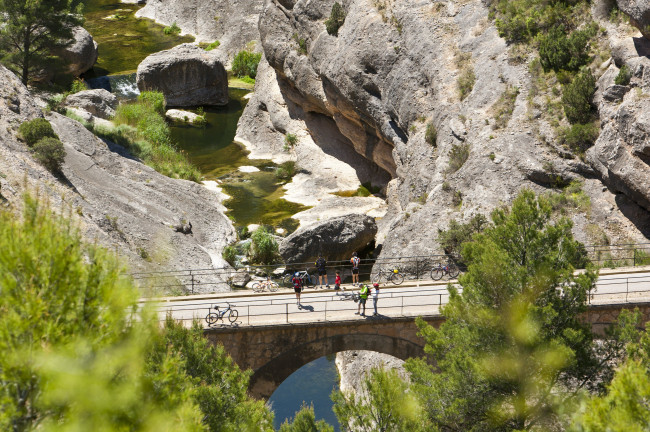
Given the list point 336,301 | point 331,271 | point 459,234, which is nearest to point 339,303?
point 336,301

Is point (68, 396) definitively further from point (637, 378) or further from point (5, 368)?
point (637, 378)

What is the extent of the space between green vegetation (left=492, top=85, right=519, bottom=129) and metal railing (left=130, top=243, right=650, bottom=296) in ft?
31.2

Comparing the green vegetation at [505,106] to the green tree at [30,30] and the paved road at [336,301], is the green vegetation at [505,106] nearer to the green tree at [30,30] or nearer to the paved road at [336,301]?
the paved road at [336,301]

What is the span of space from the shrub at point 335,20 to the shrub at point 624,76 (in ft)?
87.6

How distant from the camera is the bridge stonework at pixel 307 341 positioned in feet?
91.9

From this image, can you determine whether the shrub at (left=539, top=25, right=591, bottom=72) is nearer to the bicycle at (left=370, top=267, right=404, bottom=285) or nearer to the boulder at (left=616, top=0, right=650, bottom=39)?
the boulder at (left=616, top=0, right=650, bottom=39)

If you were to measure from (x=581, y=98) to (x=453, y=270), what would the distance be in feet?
39.6

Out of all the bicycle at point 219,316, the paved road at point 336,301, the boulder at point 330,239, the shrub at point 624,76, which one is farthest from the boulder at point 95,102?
the shrub at point 624,76

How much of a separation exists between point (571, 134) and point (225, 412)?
25.0 meters

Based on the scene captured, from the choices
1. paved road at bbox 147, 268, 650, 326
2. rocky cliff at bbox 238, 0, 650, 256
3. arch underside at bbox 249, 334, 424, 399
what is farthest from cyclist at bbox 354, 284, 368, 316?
rocky cliff at bbox 238, 0, 650, 256

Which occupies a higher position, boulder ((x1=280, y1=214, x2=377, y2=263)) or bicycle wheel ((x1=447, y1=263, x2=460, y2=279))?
boulder ((x1=280, y1=214, x2=377, y2=263))

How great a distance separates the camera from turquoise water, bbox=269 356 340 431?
114 feet

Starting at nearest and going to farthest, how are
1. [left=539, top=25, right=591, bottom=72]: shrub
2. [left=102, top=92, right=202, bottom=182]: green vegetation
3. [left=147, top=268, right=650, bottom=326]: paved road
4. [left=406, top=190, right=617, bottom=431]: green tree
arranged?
[left=406, top=190, right=617, bottom=431]: green tree
[left=147, top=268, right=650, bottom=326]: paved road
[left=539, top=25, right=591, bottom=72]: shrub
[left=102, top=92, right=202, bottom=182]: green vegetation

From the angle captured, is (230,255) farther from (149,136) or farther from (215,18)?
(215,18)
